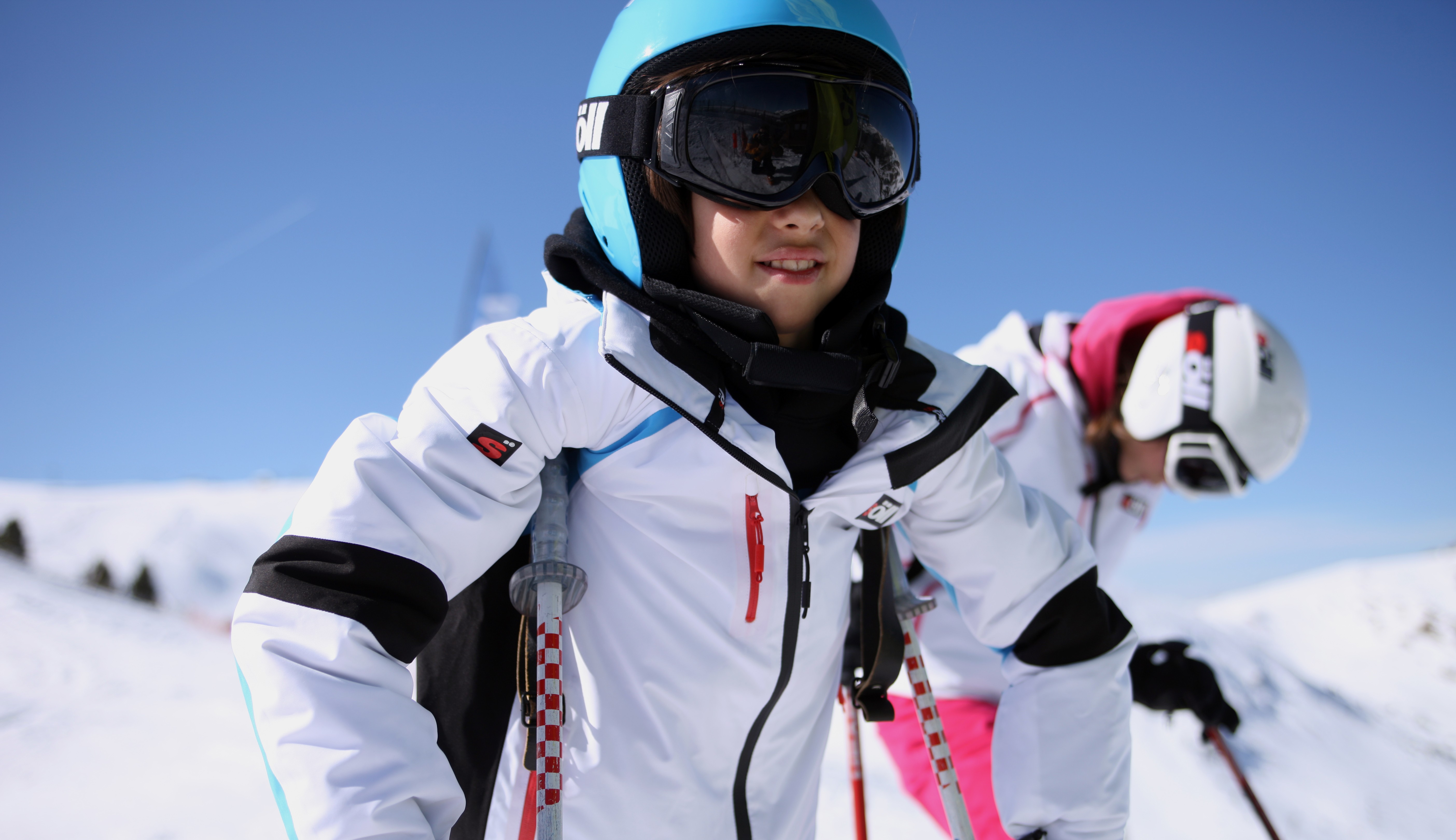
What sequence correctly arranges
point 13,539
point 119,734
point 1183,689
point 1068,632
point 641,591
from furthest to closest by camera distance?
point 13,539
point 1183,689
point 119,734
point 1068,632
point 641,591

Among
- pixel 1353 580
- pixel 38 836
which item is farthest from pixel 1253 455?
pixel 1353 580

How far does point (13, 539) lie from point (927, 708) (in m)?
11.2

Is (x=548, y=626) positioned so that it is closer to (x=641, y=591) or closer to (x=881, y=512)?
(x=641, y=591)

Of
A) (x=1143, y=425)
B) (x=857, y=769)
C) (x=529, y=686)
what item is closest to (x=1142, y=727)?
(x=1143, y=425)

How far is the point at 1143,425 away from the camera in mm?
3164

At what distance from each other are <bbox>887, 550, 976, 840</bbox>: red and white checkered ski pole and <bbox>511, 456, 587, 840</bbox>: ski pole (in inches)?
32.9

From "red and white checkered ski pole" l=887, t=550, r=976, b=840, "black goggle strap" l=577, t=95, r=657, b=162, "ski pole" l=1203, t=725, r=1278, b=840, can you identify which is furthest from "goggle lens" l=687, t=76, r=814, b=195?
"ski pole" l=1203, t=725, r=1278, b=840

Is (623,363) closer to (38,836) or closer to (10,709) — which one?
(38,836)

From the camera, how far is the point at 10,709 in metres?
2.77

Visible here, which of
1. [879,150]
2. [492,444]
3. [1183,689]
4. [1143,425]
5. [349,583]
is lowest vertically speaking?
[1183,689]

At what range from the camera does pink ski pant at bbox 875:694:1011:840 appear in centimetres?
238

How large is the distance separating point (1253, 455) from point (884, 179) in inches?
100

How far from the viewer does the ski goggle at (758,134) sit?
1.46m

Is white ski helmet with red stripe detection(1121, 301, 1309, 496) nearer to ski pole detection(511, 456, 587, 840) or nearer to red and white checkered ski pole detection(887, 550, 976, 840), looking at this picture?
red and white checkered ski pole detection(887, 550, 976, 840)
